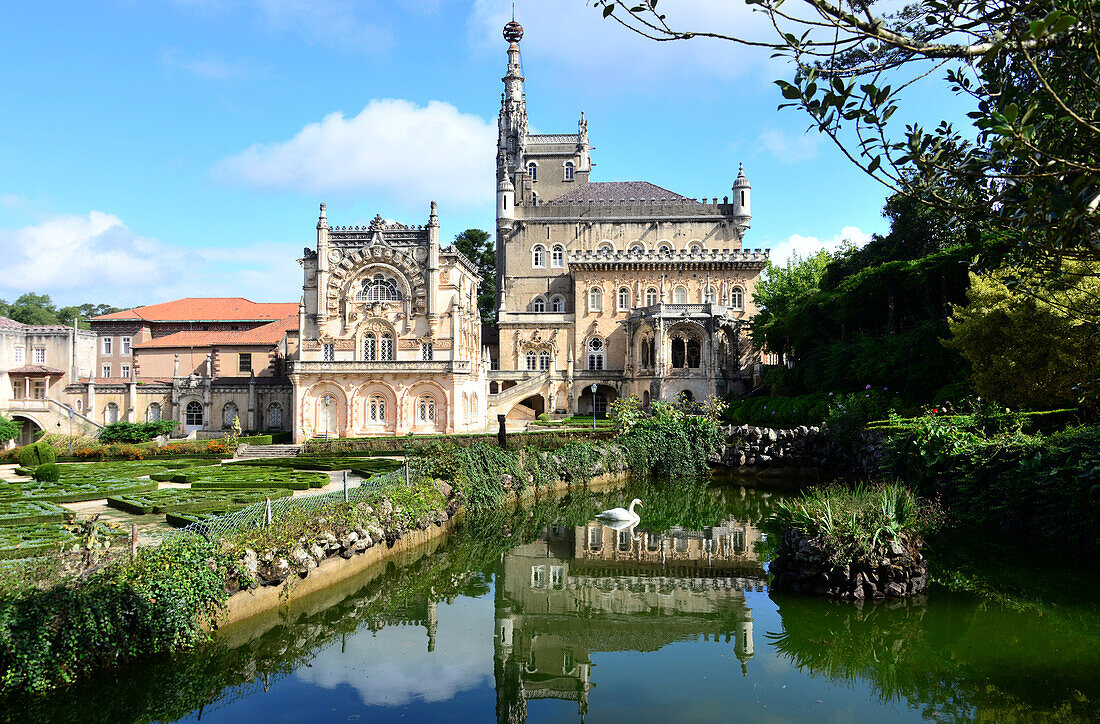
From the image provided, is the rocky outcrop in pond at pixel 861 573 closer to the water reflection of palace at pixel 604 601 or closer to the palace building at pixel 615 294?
the water reflection of palace at pixel 604 601

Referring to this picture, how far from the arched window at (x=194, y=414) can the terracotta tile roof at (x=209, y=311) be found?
24.1ft

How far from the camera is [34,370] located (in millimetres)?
39188

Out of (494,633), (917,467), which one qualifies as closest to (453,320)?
(917,467)

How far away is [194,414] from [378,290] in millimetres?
12960

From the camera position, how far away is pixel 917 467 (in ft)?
55.8

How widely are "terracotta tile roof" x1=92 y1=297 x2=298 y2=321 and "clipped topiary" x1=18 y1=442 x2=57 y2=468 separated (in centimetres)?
2153

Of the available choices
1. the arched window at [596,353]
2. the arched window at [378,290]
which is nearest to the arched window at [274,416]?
the arched window at [378,290]

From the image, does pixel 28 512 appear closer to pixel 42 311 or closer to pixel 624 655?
pixel 624 655

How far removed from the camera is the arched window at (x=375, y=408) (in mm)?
38344

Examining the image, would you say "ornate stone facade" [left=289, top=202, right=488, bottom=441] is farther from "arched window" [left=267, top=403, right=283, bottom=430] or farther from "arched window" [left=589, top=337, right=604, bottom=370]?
"arched window" [left=589, top=337, right=604, bottom=370]

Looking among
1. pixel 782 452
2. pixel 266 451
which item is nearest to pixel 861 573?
pixel 782 452

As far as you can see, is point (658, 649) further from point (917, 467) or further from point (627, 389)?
A: point (627, 389)

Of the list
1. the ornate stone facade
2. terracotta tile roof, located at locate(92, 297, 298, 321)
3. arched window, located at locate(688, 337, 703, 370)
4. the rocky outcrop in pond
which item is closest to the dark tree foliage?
terracotta tile roof, located at locate(92, 297, 298, 321)

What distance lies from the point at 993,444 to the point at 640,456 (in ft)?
40.7
